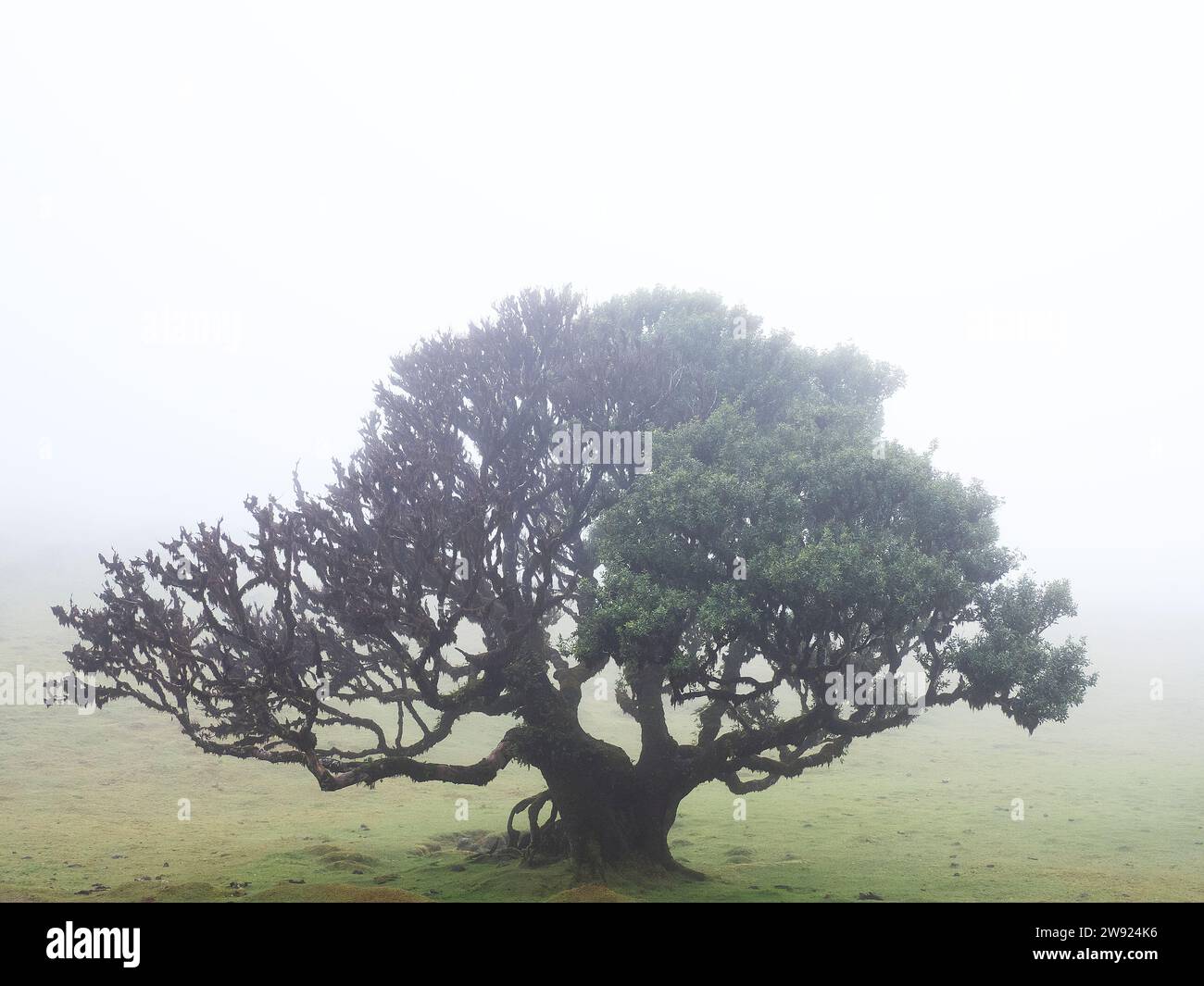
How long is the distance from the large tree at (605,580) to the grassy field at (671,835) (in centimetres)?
455

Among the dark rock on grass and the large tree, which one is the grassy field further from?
the large tree

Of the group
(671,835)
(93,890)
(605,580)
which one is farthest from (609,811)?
(93,890)

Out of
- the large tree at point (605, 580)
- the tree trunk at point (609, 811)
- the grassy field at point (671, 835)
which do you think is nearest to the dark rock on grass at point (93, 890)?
the grassy field at point (671, 835)

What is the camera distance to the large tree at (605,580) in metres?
21.1

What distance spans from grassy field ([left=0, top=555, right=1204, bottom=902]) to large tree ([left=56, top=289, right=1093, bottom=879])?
455 cm

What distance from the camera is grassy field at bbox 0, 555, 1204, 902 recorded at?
25.7 meters

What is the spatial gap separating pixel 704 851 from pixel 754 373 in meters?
20.1

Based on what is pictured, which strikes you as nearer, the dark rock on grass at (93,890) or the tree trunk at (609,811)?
the dark rock on grass at (93,890)

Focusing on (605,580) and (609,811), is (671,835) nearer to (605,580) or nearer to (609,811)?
(609,811)

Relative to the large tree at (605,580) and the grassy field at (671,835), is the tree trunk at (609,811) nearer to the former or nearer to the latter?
the large tree at (605,580)

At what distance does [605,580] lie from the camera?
2323cm

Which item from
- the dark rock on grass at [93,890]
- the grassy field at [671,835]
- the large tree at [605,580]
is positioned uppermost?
the large tree at [605,580]

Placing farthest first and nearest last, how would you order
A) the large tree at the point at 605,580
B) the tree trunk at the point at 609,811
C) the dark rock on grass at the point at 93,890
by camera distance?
the tree trunk at the point at 609,811 < the dark rock on grass at the point at 93,890 < the large tree at the point at 605,580

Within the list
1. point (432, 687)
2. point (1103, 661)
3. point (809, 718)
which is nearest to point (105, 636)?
point (432, 687)
